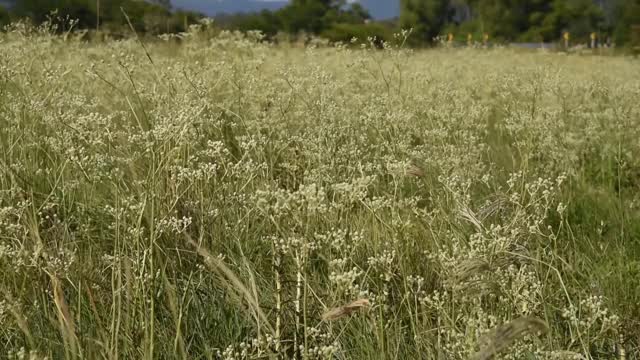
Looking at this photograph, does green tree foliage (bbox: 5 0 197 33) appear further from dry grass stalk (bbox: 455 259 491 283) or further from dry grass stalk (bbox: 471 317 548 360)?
dry grass stalk (bbox: 471 317 548 360)

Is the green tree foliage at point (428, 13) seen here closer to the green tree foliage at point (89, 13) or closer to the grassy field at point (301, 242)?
the green tree foliage at point (89, 13)

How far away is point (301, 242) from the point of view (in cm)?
181

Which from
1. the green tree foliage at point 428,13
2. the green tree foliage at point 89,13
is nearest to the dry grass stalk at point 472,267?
the green tree foliage at point 89,13

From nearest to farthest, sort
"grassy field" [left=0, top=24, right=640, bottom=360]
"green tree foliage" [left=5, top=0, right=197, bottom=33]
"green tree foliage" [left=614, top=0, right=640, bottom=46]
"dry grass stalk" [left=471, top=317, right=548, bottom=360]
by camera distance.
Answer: "dry grass stalk" [left=471, top=317, right=548, bottom=360], "grassy field" [left=0, top=24, right=640, bottom=360], "green tree foliage" [left=5, top=0, right=197, bottom=33], "green tree foliage" [left=614, top=0, right=640, bottom=46]

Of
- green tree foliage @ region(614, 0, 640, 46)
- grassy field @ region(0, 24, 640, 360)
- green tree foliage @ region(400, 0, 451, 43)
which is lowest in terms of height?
grassy field @ region(0, 24, 640, 360)

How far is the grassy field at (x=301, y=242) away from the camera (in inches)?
74.9

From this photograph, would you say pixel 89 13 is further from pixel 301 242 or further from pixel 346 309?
pixel 346 309

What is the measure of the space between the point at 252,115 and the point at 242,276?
6.08 ft

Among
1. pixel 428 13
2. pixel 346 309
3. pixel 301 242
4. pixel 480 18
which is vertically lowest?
pixel 346 309

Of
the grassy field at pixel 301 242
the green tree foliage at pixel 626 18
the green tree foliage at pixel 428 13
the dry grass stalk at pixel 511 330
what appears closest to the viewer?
the dry grass stalk at pixel 511 330

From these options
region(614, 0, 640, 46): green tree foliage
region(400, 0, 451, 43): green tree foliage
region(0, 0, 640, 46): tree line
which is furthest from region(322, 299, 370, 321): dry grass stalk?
region(400, 0, 451, 43): green tree foliage

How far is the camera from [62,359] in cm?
193

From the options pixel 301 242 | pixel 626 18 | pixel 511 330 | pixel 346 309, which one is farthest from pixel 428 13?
pixel 511 330

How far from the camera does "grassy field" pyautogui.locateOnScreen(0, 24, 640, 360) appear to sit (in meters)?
1.90
